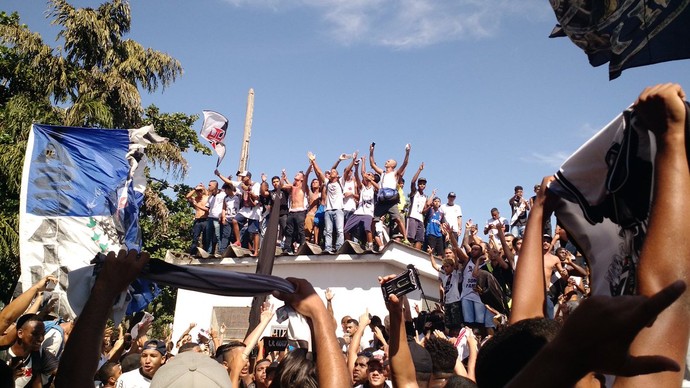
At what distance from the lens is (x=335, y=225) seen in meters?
15.3

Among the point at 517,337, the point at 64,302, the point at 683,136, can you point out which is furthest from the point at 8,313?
the point at 683,136

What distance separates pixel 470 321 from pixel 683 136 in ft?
31.4

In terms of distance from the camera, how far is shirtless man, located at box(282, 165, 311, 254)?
15445 mm

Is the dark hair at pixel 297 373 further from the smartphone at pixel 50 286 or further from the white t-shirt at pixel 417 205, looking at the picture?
the white t-shirt at pixel 417 205

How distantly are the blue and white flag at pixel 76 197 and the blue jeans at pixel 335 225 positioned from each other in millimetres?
6134

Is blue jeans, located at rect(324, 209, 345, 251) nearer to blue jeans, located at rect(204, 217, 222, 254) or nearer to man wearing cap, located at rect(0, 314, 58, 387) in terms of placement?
blue jeans, located at rect(204, 217, 222, 254)

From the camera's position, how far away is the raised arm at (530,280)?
6.74 ft

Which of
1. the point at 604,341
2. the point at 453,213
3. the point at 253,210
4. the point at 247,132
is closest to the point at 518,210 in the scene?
the point at 453,213

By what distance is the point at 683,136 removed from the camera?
139 centimetres

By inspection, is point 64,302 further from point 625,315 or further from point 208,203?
point 208,203

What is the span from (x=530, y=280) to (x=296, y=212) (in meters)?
13.7

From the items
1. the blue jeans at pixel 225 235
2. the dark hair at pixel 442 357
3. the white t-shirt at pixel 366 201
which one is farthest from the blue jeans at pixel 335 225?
the dark hair at pixel 442 357

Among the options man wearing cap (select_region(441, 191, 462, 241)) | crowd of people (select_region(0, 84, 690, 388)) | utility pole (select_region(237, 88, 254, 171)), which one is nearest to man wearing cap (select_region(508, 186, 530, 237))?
man wearing cap (select_region(441, 191, 462, 241))

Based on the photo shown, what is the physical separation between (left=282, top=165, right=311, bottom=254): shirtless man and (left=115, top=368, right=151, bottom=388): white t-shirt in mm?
9520
